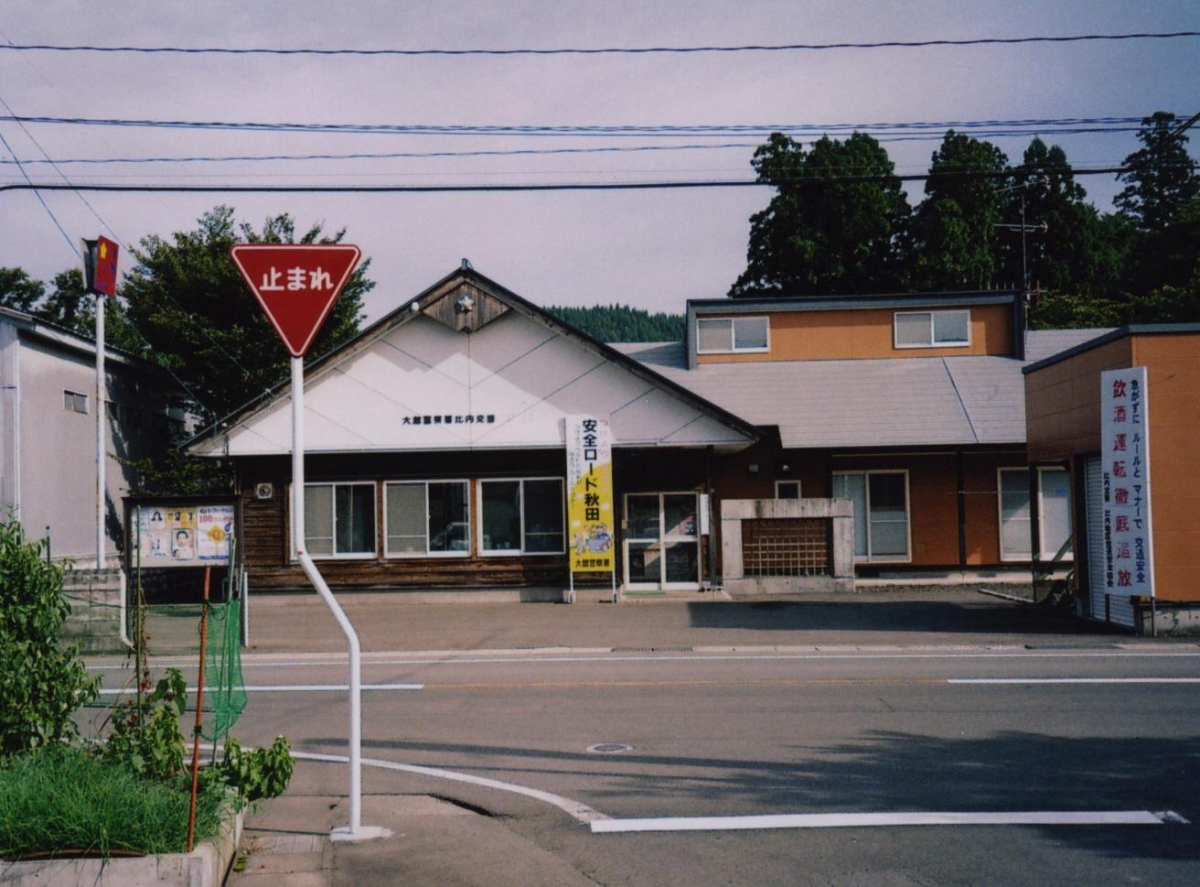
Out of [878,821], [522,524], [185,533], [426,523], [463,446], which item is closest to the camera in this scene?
[878,821]

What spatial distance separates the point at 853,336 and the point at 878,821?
24.0m

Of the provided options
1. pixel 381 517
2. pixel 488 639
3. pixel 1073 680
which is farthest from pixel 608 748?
pixel 381 517

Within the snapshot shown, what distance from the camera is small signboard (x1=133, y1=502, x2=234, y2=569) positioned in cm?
1739

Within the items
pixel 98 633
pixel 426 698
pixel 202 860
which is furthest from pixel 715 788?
pixel 98 633

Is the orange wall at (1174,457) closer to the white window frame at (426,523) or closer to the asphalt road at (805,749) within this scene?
the asphalt road at (805,749)

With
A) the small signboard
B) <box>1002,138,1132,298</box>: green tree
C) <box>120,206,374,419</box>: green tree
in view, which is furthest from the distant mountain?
the small signboard

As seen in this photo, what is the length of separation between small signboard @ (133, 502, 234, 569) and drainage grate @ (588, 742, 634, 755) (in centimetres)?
967

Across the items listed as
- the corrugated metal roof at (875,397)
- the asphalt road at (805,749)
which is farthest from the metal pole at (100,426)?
the corrugated metal roof at (875,397)

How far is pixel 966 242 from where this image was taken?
50.8 metres

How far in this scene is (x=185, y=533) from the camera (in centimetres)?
1752

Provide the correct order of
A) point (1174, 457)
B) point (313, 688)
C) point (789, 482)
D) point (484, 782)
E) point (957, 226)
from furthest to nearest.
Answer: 1. point (957, 226)
2. point (789, 482)
3. point (1174, 457)
4. point (313, 688)
5. point (484, 782)

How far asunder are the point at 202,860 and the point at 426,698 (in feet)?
22.2

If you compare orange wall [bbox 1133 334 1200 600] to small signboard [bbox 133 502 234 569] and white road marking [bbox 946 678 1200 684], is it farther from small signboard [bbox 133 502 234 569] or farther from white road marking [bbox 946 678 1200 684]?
small signboard [bbox 133 502 234 569]

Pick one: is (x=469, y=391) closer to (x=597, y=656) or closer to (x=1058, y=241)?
(x=597, y=656)
